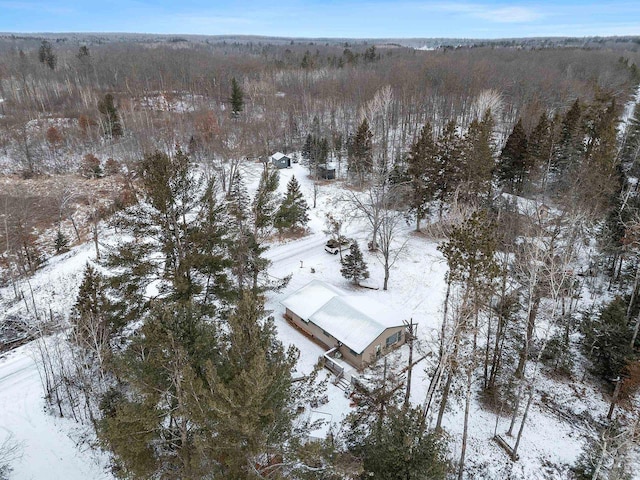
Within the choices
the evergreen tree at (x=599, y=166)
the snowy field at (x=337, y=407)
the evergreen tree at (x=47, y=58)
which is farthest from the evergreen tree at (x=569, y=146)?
the evergreen tree at (x=47, y=58)

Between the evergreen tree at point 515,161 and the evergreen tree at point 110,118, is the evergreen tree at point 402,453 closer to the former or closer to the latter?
the evergreen tree at point 515,161

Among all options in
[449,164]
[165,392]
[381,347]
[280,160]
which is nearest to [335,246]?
[449,164]

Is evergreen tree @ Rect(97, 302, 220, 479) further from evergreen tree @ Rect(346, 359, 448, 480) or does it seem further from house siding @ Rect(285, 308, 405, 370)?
house siding @ Rect(285, 308, 405, 370)

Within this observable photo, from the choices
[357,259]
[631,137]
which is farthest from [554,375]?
[631,137]

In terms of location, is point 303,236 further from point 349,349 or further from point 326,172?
point 326,172

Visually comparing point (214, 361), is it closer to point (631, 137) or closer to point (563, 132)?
point (563, 132)

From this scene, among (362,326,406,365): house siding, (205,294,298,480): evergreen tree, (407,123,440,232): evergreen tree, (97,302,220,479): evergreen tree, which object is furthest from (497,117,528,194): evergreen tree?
(97,302,220,479): evergreen tree
